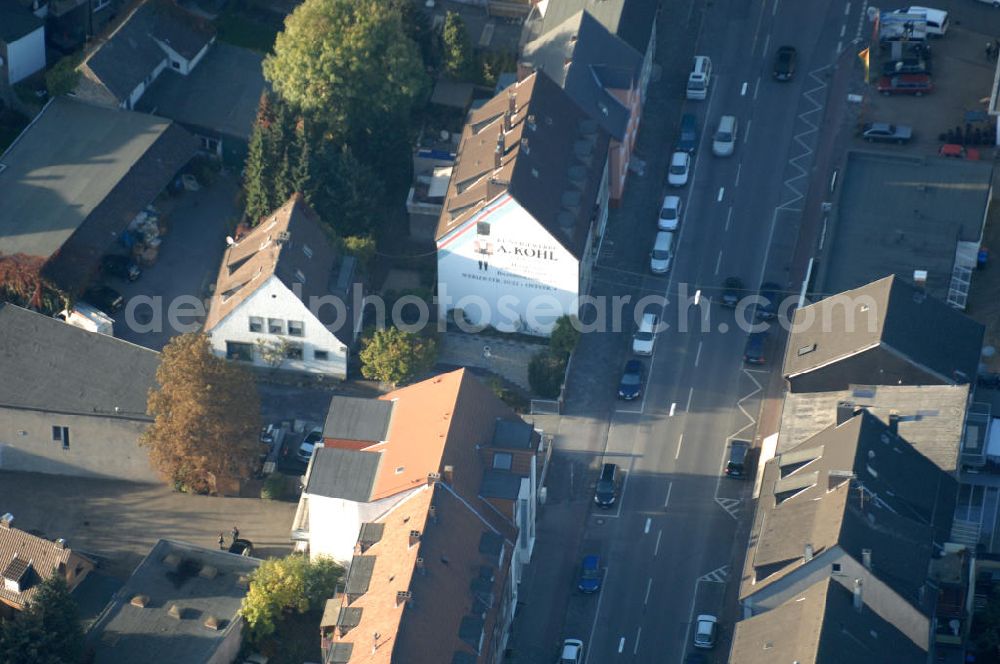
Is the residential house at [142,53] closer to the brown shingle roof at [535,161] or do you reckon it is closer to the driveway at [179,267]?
the driveway at [179,267]

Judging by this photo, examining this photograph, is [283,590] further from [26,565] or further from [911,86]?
[911,86]

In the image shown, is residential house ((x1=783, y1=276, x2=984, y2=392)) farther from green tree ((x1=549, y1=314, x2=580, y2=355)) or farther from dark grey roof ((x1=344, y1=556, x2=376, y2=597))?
dark grey roof ((x1=344, y1=556, x2=376, y2=597))

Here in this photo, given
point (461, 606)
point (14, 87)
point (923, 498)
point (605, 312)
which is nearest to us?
point (461, 606)

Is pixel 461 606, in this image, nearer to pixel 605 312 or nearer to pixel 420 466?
pixel 420 466

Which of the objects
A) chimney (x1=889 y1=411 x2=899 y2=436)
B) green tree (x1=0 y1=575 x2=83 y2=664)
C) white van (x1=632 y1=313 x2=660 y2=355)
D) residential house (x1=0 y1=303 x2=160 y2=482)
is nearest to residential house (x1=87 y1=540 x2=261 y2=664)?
green tree (x1=0 y1=575 x2=83 y2=664)

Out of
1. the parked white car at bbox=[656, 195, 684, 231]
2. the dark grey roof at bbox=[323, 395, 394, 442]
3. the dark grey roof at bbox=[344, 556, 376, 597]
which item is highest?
the parked white car at bbox=[656, 195, 684, 231]

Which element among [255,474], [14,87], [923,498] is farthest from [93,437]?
[923,498]
